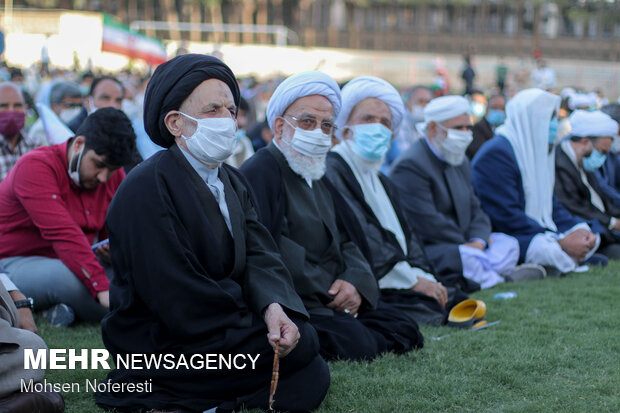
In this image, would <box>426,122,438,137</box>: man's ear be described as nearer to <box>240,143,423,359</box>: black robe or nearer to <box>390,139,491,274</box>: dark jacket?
<box>390,139,491,274</box>: dark jacket

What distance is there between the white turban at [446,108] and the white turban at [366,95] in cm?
103

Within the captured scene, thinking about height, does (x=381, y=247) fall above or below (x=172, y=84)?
below

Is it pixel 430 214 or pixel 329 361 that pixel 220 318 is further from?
pixel 430 214

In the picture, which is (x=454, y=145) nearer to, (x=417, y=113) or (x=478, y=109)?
(x=417, y=113)

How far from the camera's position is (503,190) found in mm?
6832

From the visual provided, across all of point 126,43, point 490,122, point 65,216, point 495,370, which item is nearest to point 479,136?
point 490,122

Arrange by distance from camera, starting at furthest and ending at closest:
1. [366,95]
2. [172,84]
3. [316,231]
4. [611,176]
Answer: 1. [611,176]
2. [366,95]
3. [316,231]
4. [172,84]

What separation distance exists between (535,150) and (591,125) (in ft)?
2.55

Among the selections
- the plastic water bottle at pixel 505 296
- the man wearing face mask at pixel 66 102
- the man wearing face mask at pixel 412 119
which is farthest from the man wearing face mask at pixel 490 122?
the man wearing face mask at pixel 66 102

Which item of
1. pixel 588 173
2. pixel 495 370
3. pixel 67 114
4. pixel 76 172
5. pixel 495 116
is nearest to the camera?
pixel 495 370

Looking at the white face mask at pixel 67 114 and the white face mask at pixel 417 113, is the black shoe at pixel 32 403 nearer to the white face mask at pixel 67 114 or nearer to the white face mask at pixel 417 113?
the white face mask at pixel 67 114

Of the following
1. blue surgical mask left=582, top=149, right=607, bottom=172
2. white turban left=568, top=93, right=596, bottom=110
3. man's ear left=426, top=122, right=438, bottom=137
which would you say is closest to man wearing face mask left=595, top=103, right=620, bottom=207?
blue surgical mask left=582, top=149, right=607, bottom=172

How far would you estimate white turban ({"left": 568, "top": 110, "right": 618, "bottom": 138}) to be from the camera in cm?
729

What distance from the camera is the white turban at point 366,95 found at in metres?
5.04
